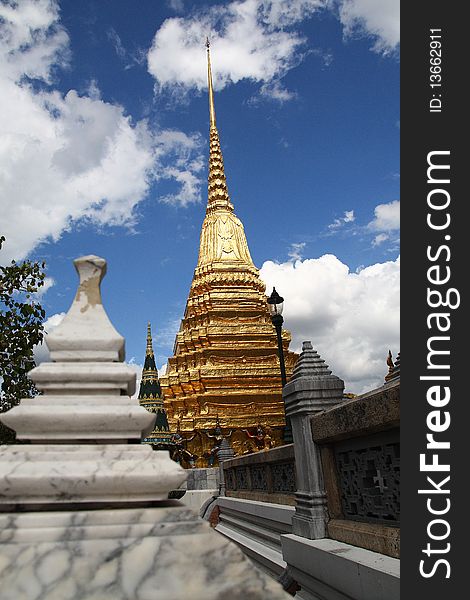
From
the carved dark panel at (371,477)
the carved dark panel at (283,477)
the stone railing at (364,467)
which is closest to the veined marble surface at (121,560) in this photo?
the stone railing at (364,467)

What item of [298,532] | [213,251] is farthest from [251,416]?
[298,532]

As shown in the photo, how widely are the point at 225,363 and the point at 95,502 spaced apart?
92.8ft

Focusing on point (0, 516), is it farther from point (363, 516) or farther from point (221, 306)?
point (221, 306)

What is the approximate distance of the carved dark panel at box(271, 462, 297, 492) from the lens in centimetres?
818

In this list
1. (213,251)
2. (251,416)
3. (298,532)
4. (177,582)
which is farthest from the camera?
(213,251)

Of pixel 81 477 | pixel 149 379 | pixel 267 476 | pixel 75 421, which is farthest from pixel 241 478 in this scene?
pixel 149 379

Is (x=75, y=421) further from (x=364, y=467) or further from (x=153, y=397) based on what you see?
(x=153, y=397)

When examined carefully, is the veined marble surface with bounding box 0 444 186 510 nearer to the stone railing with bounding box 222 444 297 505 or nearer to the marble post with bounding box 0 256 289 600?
the marble post with bounding box 0 256 289 600

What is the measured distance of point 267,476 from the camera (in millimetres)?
9797

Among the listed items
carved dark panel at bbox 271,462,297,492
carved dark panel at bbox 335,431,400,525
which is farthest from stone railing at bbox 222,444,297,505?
carved dark panel at bbox 335,431,400,525

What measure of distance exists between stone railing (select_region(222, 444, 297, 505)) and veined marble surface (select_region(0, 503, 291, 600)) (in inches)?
228

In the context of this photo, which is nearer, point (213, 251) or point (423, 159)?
point (423, 159)

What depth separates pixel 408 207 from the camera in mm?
3898

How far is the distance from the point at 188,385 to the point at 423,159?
27.4m
